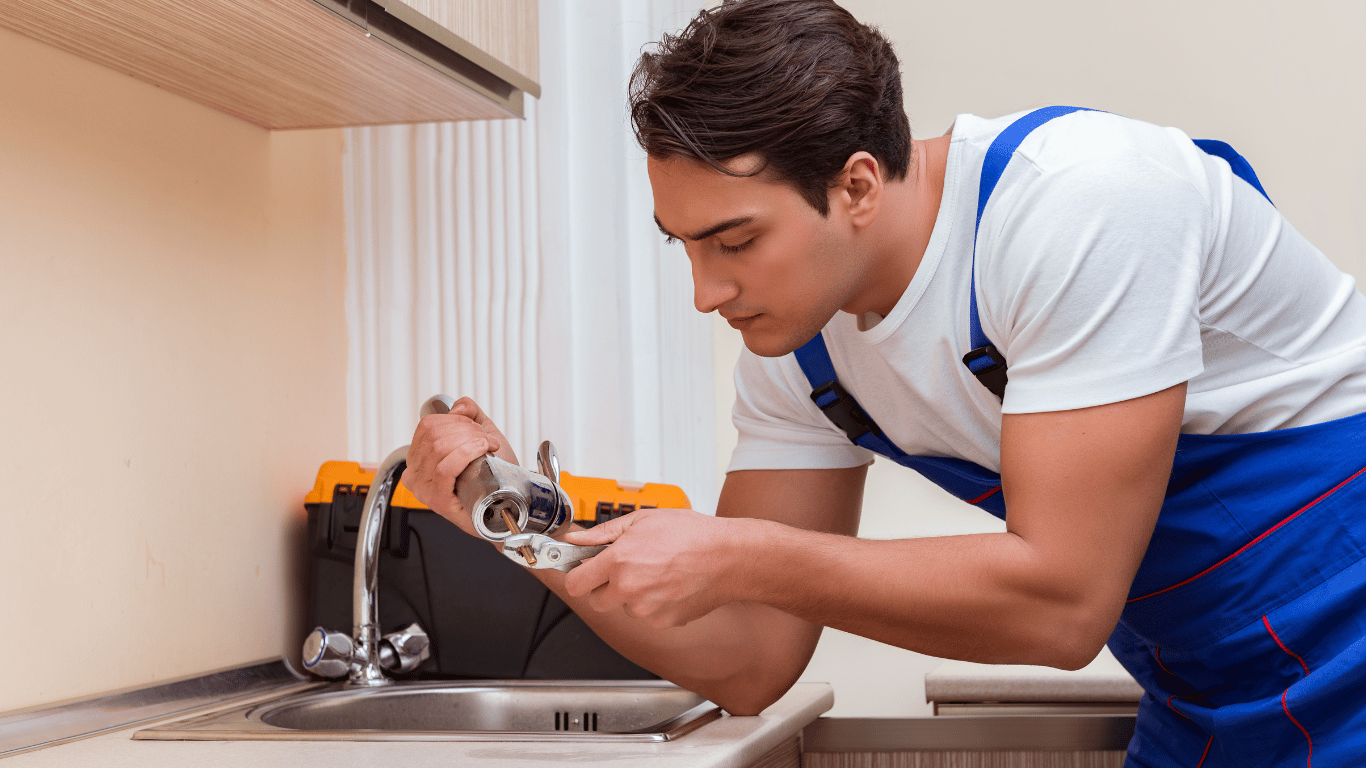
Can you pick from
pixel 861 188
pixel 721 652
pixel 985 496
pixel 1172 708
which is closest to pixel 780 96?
pixel 861 188

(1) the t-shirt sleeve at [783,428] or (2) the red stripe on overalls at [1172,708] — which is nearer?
(2) the red stripe on overalls at [1172,708]

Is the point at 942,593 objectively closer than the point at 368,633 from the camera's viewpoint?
Yes

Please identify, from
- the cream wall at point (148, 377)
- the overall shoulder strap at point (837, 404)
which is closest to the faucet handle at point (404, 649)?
the cream wall at point (148, 377)

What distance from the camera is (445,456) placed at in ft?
3.22

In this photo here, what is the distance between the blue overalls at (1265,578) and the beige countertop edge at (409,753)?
370 mm

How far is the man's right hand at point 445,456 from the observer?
3.18 ft

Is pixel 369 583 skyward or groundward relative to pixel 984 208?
groundward

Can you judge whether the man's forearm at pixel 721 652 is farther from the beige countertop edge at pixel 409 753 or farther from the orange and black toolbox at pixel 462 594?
the orange and black toolbox at pixel 462 594

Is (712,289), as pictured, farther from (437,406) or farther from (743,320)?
(437,406)

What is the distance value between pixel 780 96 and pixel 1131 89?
121cm

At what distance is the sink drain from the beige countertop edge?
11.5 inches

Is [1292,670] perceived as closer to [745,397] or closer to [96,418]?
[745,397]

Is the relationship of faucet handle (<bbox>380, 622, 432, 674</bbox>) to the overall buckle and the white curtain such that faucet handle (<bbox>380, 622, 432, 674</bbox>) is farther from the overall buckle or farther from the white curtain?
the overall buckle

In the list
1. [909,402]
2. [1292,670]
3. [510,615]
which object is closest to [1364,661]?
[1292,670]
